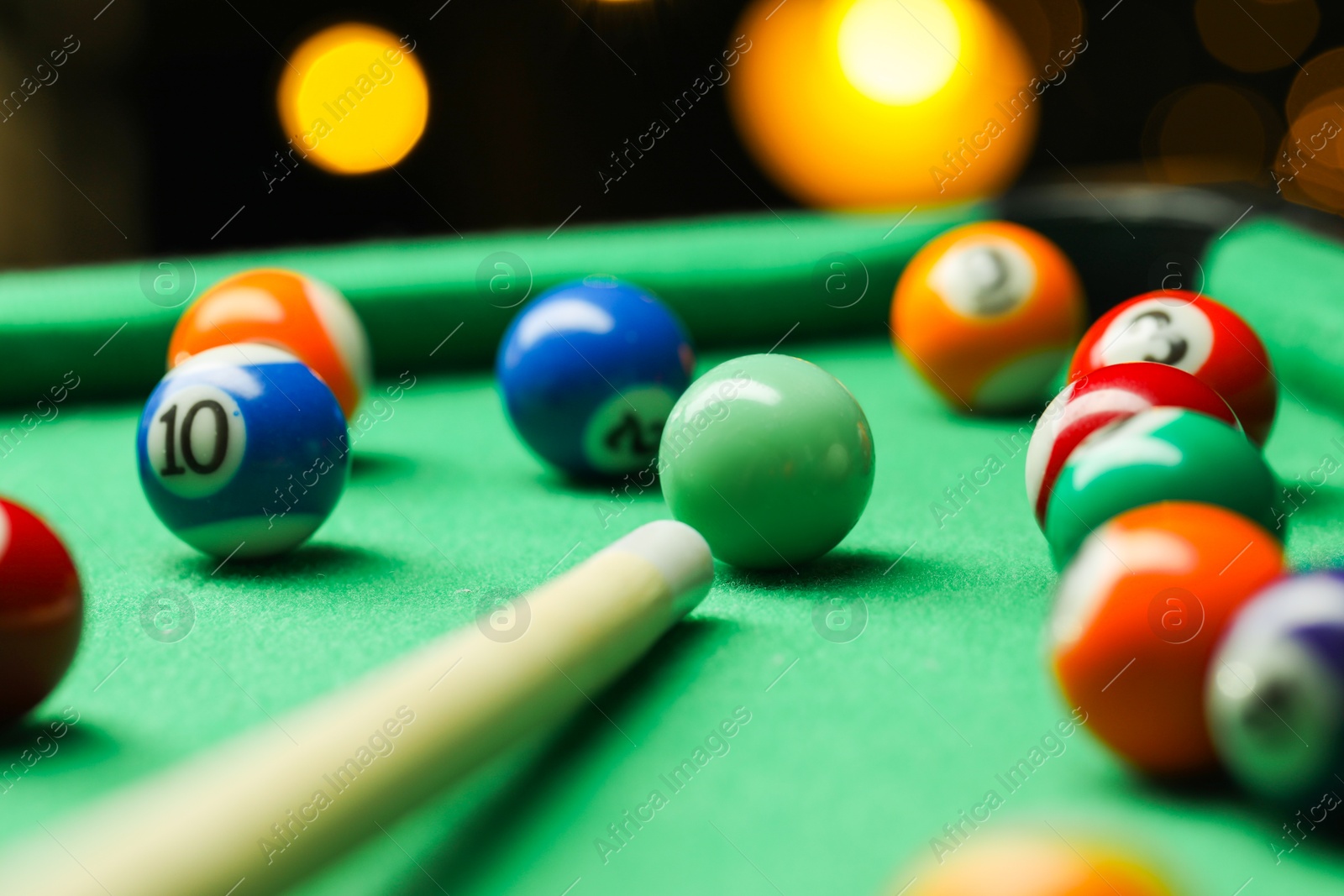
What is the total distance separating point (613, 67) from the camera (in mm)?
7402

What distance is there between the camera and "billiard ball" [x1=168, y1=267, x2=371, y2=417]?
7.39 ft

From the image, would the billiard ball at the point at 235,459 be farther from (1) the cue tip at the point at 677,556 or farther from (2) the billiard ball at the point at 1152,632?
(2) the billiard ball at the point at 1152,632

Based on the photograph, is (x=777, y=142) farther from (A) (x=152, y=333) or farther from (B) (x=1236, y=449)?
(B) (x=1236, y=449)

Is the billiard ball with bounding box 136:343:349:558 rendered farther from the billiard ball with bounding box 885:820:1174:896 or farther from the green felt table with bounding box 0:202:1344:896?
the billiard ball with bounding box 885:820:1174:896

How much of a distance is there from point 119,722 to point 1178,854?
2.96ft

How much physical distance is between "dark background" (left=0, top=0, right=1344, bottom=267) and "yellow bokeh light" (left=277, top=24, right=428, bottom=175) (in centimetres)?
12

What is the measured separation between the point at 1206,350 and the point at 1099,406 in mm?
435

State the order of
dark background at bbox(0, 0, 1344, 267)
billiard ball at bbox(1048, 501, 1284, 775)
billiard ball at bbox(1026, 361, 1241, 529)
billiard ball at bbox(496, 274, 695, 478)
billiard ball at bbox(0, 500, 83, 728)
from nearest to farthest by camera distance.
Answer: billiard ball at bbox(1048, 501, 1284, 775) < billiard ball at bbox(0, 500, 83, 728) < billiard ball at bbox(1026, 361, 1241, 529) < billiard ball at bbox(496, 274, 695, 478) < dark background at bbox(0, 0, 1344, 267)

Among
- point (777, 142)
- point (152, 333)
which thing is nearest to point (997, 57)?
point (777, 142)

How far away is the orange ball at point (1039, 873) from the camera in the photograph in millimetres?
678

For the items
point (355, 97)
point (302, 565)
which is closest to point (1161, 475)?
point (302, 565)

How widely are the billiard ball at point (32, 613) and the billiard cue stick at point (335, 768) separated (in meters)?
0.32

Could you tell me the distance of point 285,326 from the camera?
2260 millimetres

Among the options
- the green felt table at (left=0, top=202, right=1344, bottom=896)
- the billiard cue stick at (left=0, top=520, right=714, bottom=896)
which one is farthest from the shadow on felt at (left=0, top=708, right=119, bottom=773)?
the billiard cue stick at (left=0, top=520, right=714, bottom=896)
